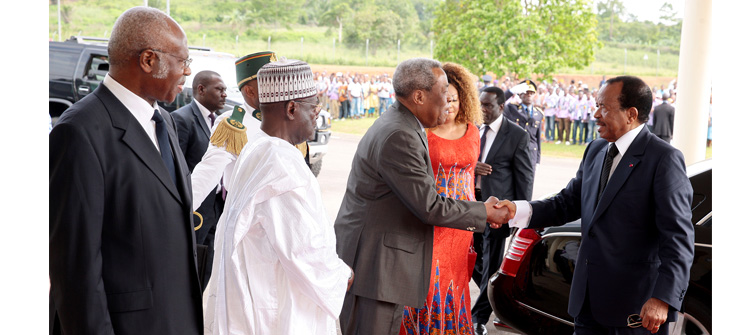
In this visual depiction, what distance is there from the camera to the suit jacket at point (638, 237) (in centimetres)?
308

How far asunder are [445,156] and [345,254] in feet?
3.31

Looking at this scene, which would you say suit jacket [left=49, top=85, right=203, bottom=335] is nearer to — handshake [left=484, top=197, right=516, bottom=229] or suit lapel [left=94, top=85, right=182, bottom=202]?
suit lapel [left=94, top=85, right=182, bottom=202]

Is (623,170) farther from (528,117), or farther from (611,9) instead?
(611,9)

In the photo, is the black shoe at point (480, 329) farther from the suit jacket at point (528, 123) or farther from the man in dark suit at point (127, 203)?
the suit jacket at point (528, 123)

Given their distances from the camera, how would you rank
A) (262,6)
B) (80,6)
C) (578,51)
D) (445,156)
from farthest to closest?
(262,6)
(80,6)
(578,51)
(445,156)

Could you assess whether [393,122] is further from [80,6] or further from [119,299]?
[80,6]

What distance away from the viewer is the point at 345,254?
3832 mm

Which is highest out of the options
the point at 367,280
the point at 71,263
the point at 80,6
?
the point at 80,6

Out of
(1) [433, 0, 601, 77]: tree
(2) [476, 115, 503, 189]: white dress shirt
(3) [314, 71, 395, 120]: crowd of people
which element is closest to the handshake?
(2) [476, 115, 503, 189]: white dress shirt

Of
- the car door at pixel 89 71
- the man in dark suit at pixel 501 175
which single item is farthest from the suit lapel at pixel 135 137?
the car door at pixel 89 71

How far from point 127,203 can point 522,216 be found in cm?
257

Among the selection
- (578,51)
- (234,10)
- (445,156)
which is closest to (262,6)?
(234,10)

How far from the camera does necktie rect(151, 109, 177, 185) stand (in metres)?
2.43

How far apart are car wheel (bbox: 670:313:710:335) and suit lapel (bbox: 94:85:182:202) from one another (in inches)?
114
